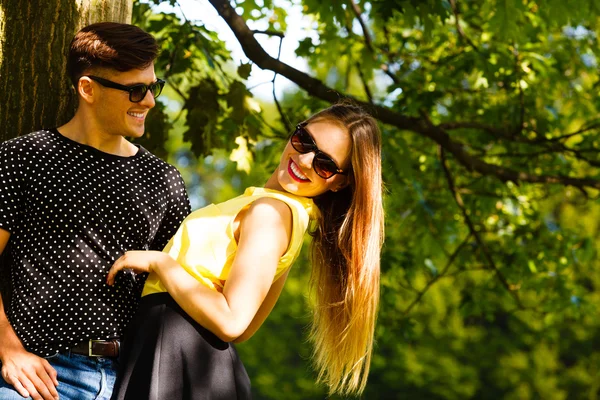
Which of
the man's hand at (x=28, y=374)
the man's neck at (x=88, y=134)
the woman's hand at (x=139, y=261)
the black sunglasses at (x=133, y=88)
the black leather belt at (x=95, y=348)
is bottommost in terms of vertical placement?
the man's hand at (x=28, y=374)

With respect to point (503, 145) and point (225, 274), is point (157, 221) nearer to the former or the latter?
point (225, 274)

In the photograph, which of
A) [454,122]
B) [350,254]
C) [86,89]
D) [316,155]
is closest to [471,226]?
[454,122]

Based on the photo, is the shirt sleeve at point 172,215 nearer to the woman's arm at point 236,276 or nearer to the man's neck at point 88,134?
the man's neck at point 88,134

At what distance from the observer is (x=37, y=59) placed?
9.39ft

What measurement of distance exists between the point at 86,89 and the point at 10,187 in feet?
1.24

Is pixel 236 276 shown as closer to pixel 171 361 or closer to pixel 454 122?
pixel 171 361

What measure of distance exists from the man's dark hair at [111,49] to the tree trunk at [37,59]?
274mm

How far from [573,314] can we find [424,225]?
134 cm

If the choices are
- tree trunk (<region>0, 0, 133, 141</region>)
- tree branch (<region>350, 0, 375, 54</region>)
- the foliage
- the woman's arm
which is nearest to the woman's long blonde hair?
the woman's arm

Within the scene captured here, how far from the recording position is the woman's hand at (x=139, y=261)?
7.49 ft

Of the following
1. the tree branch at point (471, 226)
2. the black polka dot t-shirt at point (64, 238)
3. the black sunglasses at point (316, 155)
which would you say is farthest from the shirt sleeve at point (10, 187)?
the tree branch at point (471, 226)

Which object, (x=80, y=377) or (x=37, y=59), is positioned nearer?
(x=80, y=377)

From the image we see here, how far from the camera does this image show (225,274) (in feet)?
7.79

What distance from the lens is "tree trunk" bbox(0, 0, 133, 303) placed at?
9.23 ft
